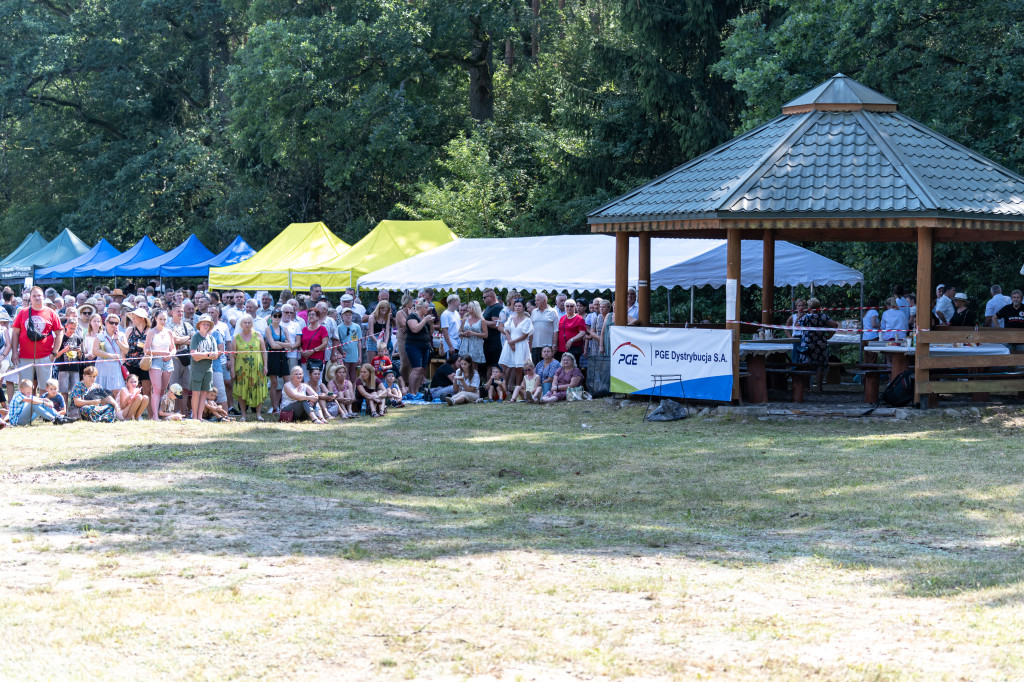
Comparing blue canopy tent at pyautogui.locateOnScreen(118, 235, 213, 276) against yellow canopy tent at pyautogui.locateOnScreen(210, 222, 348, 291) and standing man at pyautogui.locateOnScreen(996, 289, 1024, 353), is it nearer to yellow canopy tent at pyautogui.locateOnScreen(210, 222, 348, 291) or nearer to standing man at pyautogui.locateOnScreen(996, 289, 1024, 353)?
yellow canopy tent at pyautogui.locateOnScreen(210, 222, 348, 291)

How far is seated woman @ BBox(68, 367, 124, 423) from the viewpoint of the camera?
15258 millimetres

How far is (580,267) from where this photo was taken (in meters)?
21.1

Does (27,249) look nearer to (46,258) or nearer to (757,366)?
(46,258)

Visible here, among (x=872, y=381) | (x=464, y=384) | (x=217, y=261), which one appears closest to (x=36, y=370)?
(x=464, y=384)

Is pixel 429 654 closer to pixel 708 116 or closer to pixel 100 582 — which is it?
pixel 100 582

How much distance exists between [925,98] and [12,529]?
19.2m

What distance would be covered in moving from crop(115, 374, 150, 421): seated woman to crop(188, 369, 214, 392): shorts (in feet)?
2.03

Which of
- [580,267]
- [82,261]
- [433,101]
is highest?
[433,101]

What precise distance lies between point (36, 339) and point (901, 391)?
37.5ft

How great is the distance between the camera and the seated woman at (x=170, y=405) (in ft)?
51.8

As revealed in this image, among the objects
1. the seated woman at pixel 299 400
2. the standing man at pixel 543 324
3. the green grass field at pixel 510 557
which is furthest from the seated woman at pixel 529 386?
the green grass field at pixel 510 557

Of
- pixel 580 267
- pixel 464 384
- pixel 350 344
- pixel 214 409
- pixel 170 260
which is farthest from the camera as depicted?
pixel 170 260

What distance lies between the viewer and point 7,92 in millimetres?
43781

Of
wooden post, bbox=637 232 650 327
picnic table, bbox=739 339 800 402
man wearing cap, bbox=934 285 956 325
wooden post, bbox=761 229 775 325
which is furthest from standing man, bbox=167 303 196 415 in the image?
man wearing cap, bbox=934 285 956 325
